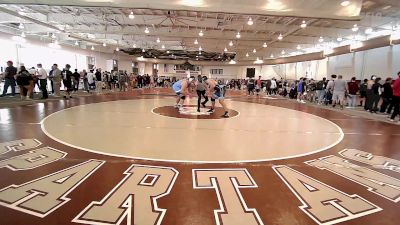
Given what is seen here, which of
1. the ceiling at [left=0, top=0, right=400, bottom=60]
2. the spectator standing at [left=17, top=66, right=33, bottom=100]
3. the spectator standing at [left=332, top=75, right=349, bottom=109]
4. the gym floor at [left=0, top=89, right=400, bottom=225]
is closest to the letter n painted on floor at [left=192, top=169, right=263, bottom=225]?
the gym floor at [left=0, top=89, right=400, bottom=225]

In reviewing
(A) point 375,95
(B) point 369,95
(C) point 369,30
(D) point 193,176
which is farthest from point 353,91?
(D) point 193,176

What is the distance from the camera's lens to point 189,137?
571cm

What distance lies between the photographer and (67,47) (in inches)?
912

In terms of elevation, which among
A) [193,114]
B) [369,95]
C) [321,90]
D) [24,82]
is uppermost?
[24,82]

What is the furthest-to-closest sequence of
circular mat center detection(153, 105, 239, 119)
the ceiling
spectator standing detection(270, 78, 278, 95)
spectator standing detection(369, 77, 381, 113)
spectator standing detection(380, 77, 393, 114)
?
spectator standing detection(270, 78, 278, 95), spectator standing detection(369, 77, 381, 113), spectator standing detection(380, 77, 393, 114), the ceiling, circular mat center detection(153, 105, 239, 119)

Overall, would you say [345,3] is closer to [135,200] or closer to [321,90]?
[321,90]

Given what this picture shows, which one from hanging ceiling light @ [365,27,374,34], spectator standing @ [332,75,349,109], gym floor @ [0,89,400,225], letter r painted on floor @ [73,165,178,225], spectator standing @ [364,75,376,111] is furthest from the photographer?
hanging ceiling light @ [365,27,374,34]

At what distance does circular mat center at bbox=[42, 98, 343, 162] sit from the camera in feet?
14.9

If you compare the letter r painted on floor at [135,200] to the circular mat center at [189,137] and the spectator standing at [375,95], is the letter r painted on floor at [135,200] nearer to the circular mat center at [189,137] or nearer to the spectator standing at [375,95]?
the circular mat center at [189,137]

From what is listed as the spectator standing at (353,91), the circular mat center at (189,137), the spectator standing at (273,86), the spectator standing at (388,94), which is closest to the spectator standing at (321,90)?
the spectator standing at (353,91)

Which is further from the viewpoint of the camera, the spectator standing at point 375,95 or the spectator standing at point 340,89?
the spectator standing at point 340,89

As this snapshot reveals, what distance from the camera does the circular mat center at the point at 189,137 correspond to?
455 centimetres

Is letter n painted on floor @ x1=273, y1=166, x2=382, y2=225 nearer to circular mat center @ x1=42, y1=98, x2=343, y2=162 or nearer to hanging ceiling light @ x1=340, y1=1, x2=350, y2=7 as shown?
circular mat center @ x1=42, y1=98, x2=343, y2=162

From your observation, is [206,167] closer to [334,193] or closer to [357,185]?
[334,193]
